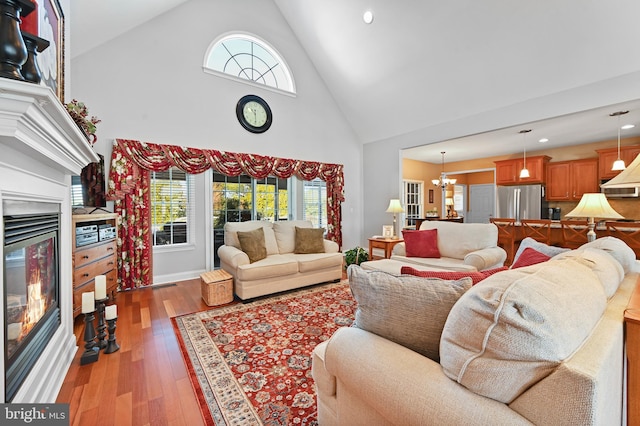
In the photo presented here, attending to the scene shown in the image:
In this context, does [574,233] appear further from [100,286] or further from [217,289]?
[100,286]

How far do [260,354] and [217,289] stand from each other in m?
1.24

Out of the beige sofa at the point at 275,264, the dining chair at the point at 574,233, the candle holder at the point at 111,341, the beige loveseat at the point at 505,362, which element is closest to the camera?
the beige loveseat at the point at 505,362

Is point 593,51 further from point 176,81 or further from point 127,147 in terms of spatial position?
point 127,147

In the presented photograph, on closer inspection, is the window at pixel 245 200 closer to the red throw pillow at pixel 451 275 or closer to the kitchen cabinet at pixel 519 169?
the red throw pillow at pixel 451 275

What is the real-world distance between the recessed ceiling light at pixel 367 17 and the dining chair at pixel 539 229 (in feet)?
13.8

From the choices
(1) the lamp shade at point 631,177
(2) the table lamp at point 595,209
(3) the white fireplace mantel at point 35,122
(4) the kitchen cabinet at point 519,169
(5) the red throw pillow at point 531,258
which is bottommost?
(5) the red throw pillow at point 531,258

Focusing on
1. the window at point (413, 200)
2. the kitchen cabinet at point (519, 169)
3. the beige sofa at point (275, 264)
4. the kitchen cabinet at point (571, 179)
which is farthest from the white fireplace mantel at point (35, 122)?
the kitchen cabinet at point (571, 179)

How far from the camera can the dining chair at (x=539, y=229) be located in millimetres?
4543

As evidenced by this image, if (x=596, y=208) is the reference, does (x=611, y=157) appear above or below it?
above

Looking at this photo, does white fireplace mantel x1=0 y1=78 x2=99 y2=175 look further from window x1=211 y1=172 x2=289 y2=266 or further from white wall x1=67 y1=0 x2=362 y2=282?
window x1=211 y1=172 x2=289 y2=266

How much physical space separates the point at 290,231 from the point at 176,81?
2.81 m

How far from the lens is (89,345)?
6.66 ft

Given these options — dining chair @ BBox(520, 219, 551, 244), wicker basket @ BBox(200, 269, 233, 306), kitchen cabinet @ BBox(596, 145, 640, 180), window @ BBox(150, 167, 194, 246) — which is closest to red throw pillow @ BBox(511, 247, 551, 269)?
wicker basket @ BBox(200, 269, 233, 306)

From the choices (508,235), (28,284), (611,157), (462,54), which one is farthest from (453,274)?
(611,157)
